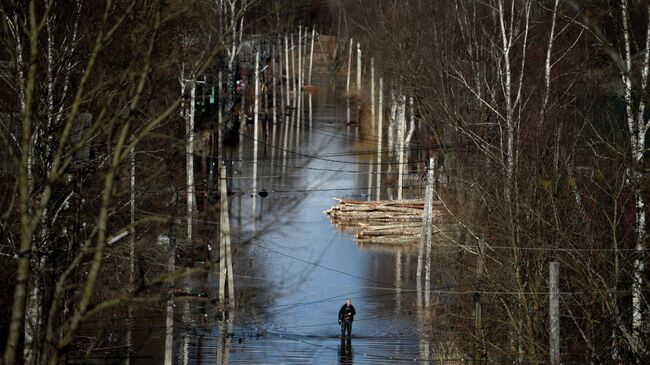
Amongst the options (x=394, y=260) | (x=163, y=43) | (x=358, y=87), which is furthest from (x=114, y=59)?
(x=358, y=87)

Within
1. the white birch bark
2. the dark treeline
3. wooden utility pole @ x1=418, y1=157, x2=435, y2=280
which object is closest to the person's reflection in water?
the dark treeline

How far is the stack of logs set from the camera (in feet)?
91.0

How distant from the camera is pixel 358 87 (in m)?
59.8

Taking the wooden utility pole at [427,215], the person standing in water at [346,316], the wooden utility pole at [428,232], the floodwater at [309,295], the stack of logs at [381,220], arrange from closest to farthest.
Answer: the floodwater at [309,295] → the person standing in water at [346,316] → the wooden utility pole at [428,232] → the wooden utility pole at [427,215] → the stack of logs at [381,220]

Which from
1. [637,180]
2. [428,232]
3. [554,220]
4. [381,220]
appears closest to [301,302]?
[428,232]

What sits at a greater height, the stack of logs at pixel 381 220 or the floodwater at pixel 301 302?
the stack of logs at pixel 381 220

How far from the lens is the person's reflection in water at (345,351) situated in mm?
16161

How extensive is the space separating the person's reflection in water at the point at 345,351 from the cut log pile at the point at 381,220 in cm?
960

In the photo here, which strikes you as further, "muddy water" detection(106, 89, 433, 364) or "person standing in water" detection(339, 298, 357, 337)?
"person standing in water" detection(339, 298, 357, 337)

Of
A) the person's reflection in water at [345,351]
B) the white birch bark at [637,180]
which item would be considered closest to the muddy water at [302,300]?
the person's reflection in water at [345,351]

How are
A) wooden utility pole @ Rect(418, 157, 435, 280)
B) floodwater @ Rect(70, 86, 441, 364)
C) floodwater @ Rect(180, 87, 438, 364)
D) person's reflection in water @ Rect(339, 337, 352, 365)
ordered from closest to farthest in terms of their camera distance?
person's reflection in water @ Rect(339, 337, 352, 365)
floodwater @ Rect(70, 86, 441, 364)
floodwater @ Rect(180, 87, 438, 364)
wooden utility pole @ Rect(418, 157, 435, 280)

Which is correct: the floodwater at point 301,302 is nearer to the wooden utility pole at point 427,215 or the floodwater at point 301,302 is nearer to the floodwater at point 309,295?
the floodwater at point 309,295

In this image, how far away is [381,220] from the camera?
28.6m

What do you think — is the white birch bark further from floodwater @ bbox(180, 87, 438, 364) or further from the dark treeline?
floodwater @ bbox(180, 87, 438, 364)
